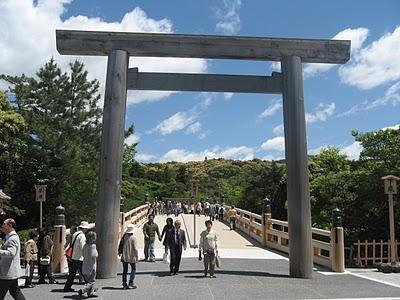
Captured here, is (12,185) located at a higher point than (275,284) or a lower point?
higher

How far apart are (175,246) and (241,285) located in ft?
7.65

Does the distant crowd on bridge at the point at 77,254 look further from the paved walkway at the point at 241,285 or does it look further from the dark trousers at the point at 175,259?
the paved walkway at the point at 241,285

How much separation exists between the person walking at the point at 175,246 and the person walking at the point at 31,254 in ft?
11.1

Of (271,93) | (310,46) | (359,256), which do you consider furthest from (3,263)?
(359,256)

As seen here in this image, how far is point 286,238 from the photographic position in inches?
696

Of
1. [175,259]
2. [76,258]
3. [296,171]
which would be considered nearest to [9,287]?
[76,258]

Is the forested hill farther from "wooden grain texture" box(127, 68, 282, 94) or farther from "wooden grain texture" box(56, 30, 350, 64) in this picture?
"wooden grain texture" box(56, 30, 350, 64)

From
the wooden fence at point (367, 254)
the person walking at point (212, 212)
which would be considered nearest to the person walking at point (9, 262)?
the wooden fence at point (367, 254)

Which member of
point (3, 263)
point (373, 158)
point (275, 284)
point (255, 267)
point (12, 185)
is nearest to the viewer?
point (3, 263)

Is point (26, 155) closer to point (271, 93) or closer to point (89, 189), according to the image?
point (89, 189)

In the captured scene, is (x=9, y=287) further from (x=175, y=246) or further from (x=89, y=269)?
(x=175, y=246)

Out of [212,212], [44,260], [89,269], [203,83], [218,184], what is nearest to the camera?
[89,269]

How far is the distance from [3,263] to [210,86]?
7.45m

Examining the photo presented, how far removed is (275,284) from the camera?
10.7 m
